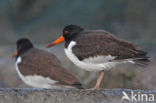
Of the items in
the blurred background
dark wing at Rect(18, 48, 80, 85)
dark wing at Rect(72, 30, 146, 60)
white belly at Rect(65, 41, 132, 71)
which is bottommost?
the blurred background

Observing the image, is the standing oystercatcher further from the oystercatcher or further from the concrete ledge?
the oystercatcher

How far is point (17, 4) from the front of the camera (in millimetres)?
14414

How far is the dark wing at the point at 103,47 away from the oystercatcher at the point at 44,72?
1167 millimetres

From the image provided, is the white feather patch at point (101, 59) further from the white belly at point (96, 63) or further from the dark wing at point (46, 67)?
the dark wing at point (46, 67)

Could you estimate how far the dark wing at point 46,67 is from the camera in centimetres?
623

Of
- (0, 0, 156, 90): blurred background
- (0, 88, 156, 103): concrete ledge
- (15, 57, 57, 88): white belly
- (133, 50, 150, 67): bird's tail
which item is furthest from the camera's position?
(0, 0, 156, 90): blurred background

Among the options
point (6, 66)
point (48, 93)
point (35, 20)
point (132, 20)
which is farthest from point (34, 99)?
point (35, 20)

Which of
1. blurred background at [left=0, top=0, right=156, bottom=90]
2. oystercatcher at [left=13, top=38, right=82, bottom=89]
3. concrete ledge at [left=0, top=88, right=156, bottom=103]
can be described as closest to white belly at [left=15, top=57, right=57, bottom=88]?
oystercatcher at [left=13, top=38, right=82, bottom=89]

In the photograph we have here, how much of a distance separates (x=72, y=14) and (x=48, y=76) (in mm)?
7229

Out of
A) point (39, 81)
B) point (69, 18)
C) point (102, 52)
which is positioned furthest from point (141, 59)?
point (69, 18)

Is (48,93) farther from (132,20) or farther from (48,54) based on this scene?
(132,20)

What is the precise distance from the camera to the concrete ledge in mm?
4543

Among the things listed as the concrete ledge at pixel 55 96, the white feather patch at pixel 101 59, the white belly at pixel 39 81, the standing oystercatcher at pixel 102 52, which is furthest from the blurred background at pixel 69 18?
the concrete ledge at pixel 55 96

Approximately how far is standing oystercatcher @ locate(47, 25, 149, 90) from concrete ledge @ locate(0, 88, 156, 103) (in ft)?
1.70
